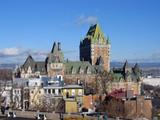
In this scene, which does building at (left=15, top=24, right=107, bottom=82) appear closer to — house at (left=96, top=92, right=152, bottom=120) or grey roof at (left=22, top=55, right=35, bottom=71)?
grey roof at (left=22, top=55, right=35, bottom=71)

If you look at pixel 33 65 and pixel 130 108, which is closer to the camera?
pixel 130 108

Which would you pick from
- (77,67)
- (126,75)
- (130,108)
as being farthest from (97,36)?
(130,108)

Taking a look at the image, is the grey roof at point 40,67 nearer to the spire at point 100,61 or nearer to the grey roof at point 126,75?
the spire at point 100,61

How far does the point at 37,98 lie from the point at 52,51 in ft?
120

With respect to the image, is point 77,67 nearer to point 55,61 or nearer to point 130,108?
point 55,61

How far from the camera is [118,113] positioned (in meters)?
79.3

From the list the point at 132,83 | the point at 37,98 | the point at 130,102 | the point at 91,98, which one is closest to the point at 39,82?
the point at 37,98

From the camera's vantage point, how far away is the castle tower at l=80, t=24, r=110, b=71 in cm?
15025

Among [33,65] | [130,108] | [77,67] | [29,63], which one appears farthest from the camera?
[77,67]

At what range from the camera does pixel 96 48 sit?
5989 inches

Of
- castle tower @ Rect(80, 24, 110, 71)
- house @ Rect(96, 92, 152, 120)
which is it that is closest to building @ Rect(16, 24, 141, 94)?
castle tower @ Rect(80, 24, 110, 71)

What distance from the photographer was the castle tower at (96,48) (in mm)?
150250

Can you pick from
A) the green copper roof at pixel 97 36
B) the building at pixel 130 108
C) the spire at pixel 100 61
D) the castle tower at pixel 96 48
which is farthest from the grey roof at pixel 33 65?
the building at pixel 130 108

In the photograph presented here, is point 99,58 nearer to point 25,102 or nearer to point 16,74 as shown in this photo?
point 16,74
